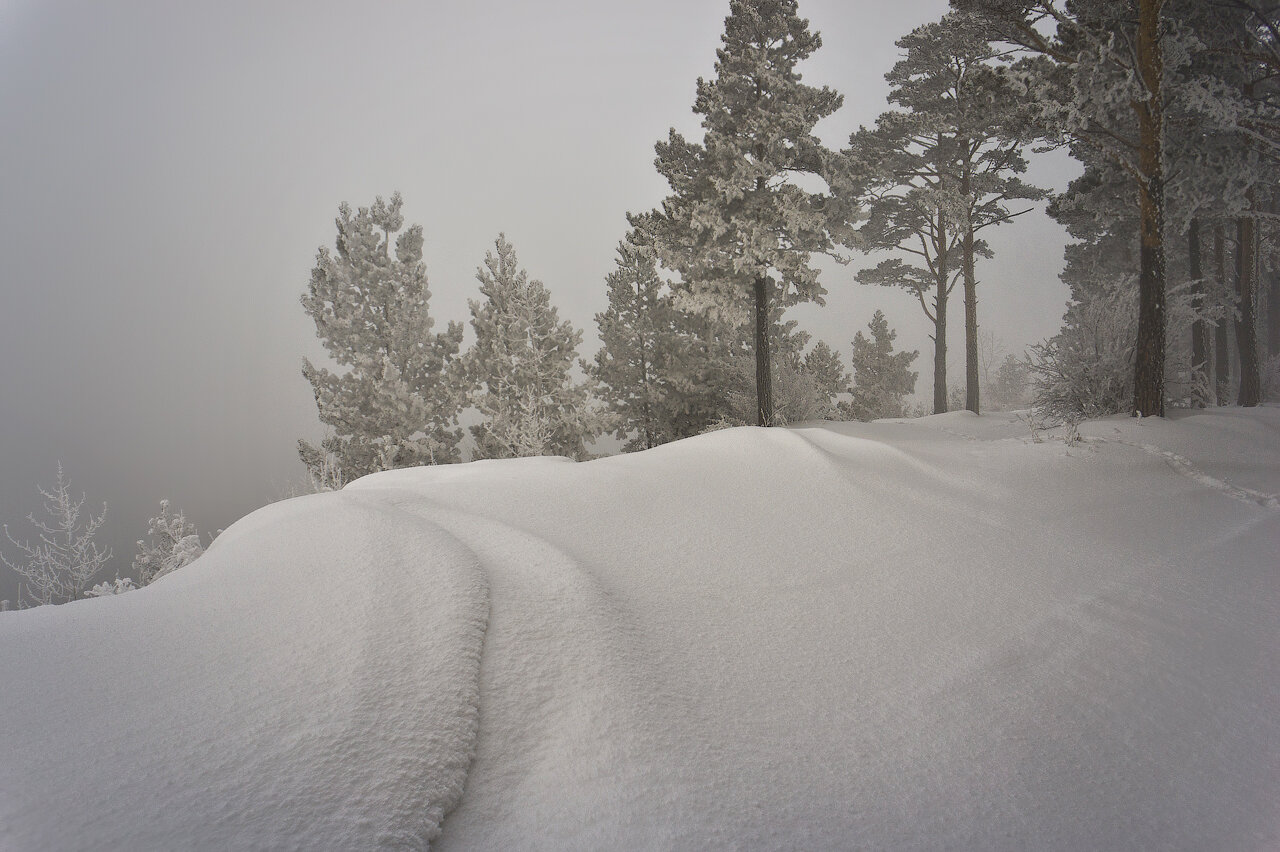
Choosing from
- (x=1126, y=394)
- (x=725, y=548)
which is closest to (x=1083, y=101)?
(x=1126, y=394)

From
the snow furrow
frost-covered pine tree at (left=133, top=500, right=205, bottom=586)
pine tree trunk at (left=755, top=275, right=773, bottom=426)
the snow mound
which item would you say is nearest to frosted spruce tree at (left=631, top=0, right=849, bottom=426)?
pine tree trunk at (left=755, top=275, right=773, bottom=426)

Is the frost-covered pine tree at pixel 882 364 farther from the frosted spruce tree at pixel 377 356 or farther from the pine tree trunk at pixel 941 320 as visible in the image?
the frosted spruce tree at pixel 377 356

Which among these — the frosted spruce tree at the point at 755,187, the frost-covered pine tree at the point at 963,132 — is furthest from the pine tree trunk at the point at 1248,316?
the frosted spruce tree at the point at 755,187

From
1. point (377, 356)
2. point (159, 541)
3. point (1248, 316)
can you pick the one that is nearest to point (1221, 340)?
point (1248, 316)

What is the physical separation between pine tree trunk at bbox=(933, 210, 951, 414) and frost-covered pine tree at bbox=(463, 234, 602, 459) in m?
11.4

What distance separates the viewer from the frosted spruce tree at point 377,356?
67.5ft

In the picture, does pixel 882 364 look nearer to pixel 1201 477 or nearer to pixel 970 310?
pixel 970 310

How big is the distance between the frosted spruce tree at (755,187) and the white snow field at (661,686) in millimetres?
9961

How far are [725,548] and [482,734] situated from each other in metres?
2.29

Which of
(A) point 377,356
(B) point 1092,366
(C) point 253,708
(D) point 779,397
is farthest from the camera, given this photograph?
(A) point 377,356

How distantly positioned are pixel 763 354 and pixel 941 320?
8.27m

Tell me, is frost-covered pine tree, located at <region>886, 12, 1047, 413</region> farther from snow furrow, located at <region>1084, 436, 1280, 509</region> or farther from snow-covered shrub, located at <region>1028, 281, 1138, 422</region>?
snow furrow, located at <region>1084, 436, 1280, 509</region>

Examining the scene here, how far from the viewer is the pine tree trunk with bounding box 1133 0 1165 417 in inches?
317

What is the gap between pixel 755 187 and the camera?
45.1 ft
